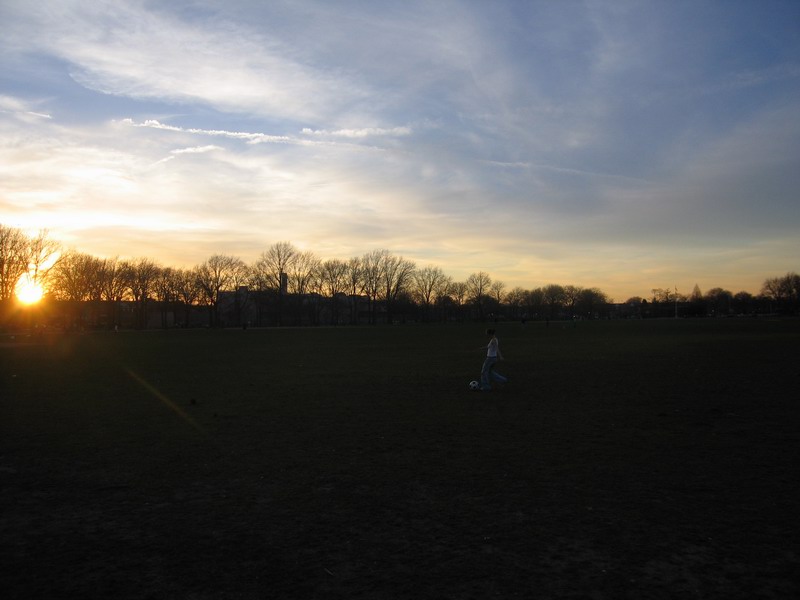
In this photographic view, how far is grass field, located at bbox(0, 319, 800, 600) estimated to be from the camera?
190 inches

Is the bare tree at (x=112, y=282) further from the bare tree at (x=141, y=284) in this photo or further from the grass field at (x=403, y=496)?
the grass field at (x=403, y=496)

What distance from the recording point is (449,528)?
590cm

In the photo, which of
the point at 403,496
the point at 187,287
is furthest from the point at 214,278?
the point at 403,496

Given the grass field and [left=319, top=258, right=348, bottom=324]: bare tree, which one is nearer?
the grass field

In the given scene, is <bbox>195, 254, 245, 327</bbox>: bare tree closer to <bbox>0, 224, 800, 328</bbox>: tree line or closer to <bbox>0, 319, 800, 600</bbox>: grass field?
<bbox>0, 224, 800, 328</bbox>: tree line

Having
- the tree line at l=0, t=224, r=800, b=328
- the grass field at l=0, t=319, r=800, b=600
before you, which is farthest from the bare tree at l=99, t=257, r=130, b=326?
the grass field at l=0, t=319, r=800, b=600

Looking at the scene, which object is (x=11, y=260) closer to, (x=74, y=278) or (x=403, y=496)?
(x=74, y=278)

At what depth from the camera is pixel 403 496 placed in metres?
7.00

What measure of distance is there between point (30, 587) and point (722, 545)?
19.4 ft

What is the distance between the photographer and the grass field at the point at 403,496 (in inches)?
190

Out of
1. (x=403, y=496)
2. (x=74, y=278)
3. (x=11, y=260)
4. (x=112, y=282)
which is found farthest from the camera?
(x=112, y=282)

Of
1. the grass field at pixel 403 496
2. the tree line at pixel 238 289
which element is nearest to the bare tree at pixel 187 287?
the tree line at pixel 238 289

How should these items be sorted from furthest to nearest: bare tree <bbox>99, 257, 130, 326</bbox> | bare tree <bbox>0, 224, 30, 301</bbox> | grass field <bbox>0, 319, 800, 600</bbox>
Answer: bare tree <bbox>99, 257, 130, 326</bbox> < bare tree <bbox>0, 224, 30, 301</bbox> < grass field <bbox>0, 319, 800, 600</bbox>

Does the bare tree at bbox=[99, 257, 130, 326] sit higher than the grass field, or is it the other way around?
the bare tree at bbox=[99, 257, 130, 326]
